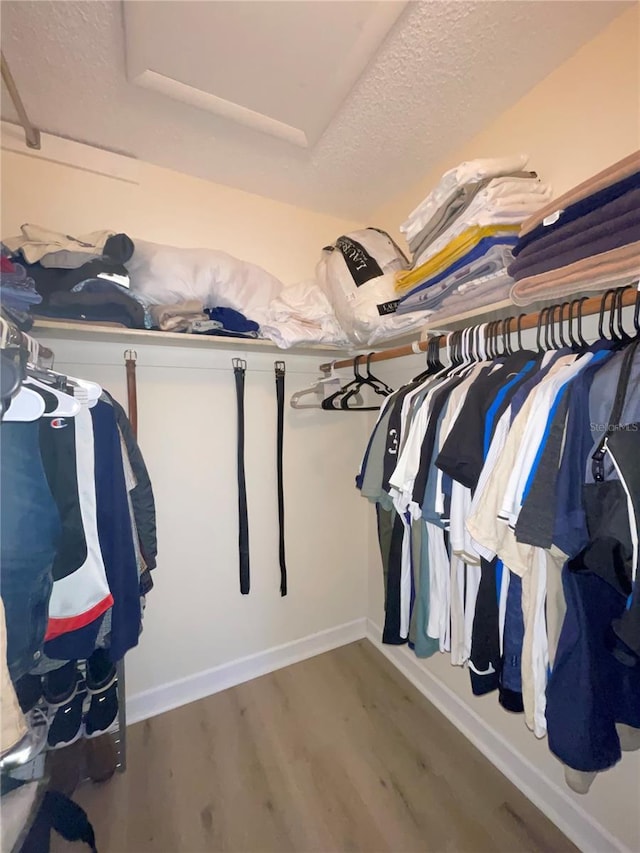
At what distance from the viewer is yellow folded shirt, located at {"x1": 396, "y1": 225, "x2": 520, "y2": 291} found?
3.61ft

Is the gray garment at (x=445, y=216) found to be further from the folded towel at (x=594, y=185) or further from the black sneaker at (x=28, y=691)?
the black sneaker at (x=28, y=691)

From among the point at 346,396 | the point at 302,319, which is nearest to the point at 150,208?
the point at 302,319

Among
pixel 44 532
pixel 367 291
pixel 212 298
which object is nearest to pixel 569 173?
pixel 367 291

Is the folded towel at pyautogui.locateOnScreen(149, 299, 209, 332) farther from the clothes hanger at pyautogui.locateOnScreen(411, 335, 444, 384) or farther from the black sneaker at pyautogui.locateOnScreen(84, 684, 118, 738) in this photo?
the black sneaker at pyautogui.locateOnScreen(84, 684, 118, 738)

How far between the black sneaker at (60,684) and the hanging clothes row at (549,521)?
1.24 m

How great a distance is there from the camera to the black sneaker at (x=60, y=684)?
3.60 feet

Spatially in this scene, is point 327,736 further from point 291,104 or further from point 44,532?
point 291,104

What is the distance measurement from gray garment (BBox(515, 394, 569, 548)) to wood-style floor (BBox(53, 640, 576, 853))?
47.6 inches

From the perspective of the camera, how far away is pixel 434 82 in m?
1.22

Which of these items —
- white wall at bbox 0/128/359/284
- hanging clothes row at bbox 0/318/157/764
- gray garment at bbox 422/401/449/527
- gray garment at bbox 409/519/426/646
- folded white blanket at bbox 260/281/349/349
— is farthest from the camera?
folded white blanket at bbox 260/281/349/349

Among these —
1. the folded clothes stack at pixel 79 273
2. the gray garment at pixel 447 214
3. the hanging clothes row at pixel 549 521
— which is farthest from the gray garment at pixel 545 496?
the folded clothes stack at pixel 79 273

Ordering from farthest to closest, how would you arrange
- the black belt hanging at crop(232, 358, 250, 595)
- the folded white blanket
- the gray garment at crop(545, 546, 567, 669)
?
the black belt hanging at crop(232, 358, 250, 595) < the folded white blanket < the gray garment at crop(545, 546, 567, 669)

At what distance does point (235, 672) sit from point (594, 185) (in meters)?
2.38

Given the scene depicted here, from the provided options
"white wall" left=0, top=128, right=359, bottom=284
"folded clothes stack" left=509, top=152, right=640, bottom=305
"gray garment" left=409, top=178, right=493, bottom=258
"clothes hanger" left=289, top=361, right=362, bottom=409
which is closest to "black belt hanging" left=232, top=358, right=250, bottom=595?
"clothes hanger" left=289, top=361, right=362, bottom=409
